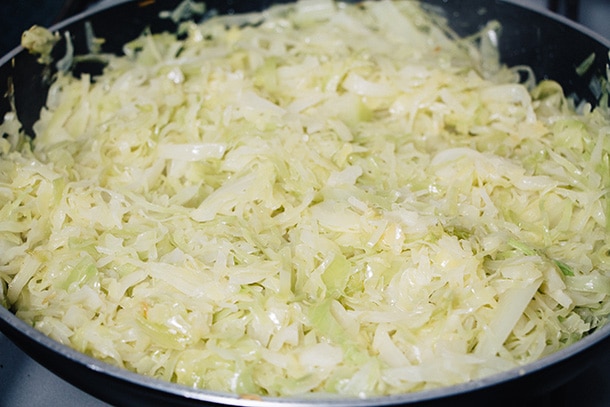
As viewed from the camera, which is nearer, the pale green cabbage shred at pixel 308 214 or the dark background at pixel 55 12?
the pale green cabbage shred at pixel 308 214

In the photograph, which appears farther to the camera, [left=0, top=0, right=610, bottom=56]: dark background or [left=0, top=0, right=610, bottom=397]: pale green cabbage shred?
[left=0, top=0, right=610, bottom=56]: dark background

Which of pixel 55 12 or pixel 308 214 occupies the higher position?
pixel 55 12

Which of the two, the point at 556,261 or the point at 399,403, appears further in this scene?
the point at 556,261

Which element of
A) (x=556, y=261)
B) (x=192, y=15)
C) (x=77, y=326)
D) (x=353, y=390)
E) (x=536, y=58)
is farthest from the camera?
(x=192, y=15)

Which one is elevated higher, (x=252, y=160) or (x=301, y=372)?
(x=252, y=160)

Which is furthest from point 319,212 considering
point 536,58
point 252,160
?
point 536,58

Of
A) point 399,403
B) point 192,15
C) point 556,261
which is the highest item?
point 192,15

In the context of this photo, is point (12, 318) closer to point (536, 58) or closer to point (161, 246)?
point (161, 246)

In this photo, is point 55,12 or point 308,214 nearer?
point 308,214
